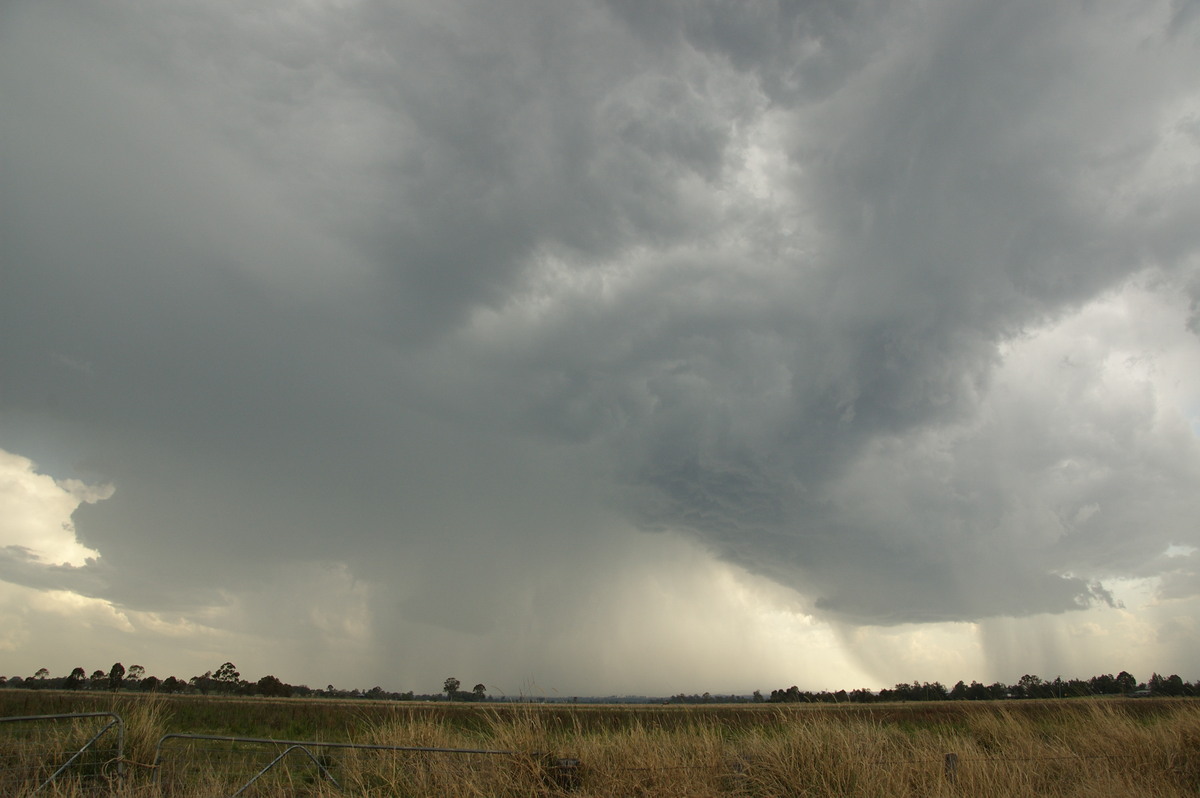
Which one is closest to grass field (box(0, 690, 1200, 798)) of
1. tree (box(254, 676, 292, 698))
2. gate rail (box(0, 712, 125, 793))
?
gate rail (box(0, 712, 125, 793))

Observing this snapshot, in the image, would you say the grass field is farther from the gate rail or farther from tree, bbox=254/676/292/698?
tree, bbox=254/676/292/698

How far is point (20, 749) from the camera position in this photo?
12.5m

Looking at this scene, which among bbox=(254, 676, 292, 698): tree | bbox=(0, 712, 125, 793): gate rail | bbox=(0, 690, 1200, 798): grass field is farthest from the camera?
bbox=(254, 676, 292, 698): tree

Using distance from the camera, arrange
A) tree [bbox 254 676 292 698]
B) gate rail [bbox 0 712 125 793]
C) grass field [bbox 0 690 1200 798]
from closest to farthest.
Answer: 1. gate rail [bbox 0 712 125 793]
2. grass field [bbox 0 690 1200 798]
3. tree [bbox 254 676 292 698]

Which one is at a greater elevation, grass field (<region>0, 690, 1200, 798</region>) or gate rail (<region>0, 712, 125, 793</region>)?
gate rail (<region>0, 712, 125, 793</region>)

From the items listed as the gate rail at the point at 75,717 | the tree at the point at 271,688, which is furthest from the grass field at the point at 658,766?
the tree at the point at 271,688

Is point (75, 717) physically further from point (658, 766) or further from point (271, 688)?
point (271, 688)

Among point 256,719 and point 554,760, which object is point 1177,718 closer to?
point 554,760

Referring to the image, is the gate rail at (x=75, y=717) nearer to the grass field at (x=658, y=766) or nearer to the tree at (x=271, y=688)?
the grass field at (x=658, y=766)

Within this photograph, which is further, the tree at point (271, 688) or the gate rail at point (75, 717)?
the tree at point (271, 688)

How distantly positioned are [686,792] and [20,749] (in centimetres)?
1315

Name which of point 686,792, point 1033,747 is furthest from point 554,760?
point 1033,747

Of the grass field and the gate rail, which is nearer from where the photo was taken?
the gate rail

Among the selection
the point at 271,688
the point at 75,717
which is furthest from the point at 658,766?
the point at 271,688
